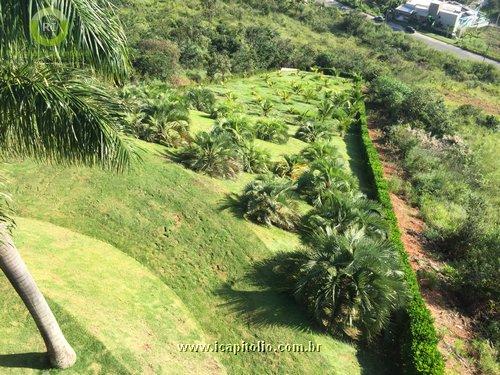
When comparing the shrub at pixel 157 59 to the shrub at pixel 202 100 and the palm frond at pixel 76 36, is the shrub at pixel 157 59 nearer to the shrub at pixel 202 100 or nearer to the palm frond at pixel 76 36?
the shrub at pixel 202 100

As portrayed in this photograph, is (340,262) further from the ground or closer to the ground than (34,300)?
closer to the ground

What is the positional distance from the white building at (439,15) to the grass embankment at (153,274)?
3204 inches

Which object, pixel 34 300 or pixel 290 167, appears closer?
pixel 34 300

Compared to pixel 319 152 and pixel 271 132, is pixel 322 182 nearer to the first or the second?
pixel 319 152

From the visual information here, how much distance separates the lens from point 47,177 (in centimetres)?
1380

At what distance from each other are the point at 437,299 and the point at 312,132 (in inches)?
562

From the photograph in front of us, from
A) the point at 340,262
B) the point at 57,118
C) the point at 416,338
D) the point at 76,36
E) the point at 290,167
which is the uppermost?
the point at 76,36

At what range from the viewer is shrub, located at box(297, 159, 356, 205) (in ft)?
56.9

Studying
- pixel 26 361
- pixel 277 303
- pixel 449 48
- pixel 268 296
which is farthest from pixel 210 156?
pixel 449 48

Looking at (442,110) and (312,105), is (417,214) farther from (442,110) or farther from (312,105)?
(312,105)

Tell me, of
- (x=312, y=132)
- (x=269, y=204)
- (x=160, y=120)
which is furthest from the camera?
(x=312, y=132)

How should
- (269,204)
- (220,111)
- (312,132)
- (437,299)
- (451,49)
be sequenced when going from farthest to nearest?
(451,49), (312,132), (220,111), (269,204), (437,299)

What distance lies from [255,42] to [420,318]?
133ft

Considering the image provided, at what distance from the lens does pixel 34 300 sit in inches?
269
